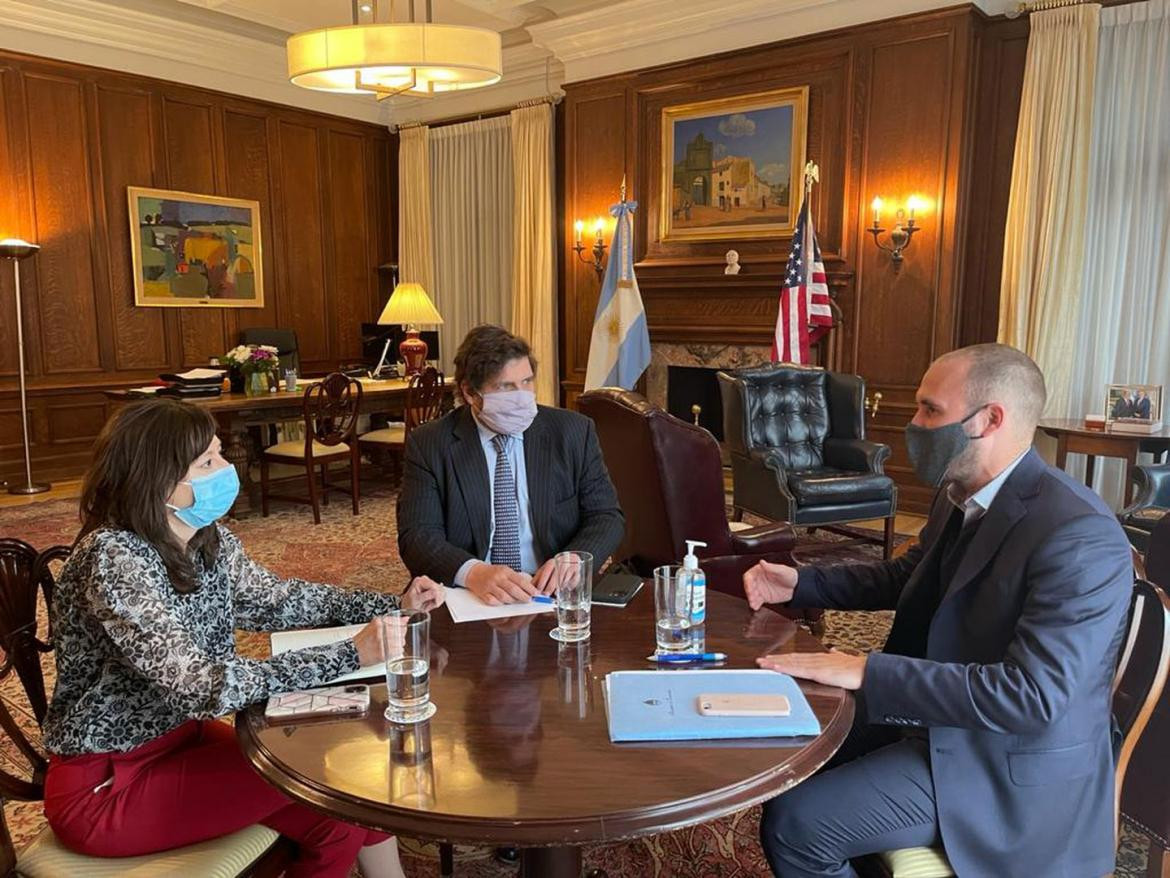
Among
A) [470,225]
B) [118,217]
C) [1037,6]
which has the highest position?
[1037,6]

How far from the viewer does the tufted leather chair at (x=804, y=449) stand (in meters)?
4.68

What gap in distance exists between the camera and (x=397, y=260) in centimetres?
953

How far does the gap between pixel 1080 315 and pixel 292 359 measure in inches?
261

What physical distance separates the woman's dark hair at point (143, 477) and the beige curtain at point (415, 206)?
785 centimetres

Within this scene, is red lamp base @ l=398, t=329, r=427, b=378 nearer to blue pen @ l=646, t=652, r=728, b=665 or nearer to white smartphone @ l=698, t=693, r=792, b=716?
blue pen @ l=646, t=652, r=728, b=665

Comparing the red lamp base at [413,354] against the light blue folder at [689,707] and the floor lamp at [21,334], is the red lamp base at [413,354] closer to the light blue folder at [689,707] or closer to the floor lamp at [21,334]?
the floor lamp at [21,334]

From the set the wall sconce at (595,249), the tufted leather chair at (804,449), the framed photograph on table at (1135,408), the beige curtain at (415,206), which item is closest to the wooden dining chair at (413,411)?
the wall sconce at (595,249)

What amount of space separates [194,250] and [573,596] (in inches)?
294

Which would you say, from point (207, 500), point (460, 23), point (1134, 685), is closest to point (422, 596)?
point (207, 500)

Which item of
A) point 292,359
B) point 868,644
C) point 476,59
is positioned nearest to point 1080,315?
point 868,644

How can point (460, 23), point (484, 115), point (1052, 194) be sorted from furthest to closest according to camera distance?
point (484, 115) < point (460, 23) < point (1052, 194)

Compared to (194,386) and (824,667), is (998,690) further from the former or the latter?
(194,386)

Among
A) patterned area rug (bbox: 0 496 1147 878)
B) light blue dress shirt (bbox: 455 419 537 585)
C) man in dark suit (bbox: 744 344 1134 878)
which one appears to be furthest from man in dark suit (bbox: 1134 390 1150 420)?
light blue dress shirt (bbox: 455 419 537 585)

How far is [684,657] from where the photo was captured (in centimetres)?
154
